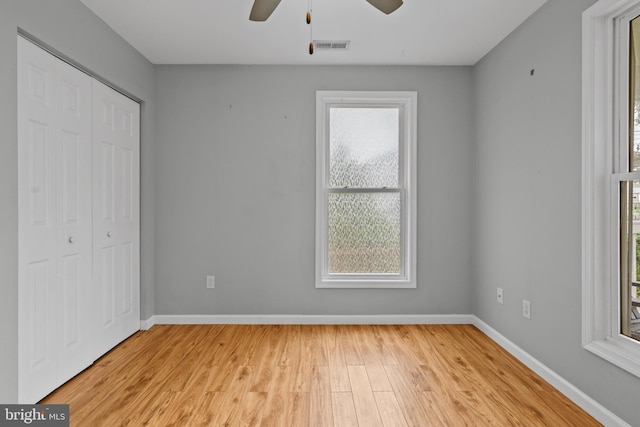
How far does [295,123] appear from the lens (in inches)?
145

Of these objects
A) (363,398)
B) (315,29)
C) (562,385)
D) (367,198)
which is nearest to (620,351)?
(562,385)

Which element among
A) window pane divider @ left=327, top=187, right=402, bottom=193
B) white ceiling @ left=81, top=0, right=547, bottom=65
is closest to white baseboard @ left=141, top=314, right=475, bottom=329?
window pane divider @ left=327, top=187, right=402, bottom=193

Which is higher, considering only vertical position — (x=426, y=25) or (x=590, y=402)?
(x=426, y=25)

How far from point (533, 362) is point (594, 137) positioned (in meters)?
1.59

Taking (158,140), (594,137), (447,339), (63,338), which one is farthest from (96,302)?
(594,137)

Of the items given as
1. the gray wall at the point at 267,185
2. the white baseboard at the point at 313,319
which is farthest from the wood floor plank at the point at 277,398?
the gray wall at the point at 267,185

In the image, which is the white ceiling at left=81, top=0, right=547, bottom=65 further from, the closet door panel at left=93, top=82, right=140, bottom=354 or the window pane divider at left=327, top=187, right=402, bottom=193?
the window pane divider at left=327, top=187, right=402, bottom=193

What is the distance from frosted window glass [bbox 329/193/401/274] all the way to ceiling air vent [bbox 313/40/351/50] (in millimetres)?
1338

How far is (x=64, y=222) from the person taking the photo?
7.99ft

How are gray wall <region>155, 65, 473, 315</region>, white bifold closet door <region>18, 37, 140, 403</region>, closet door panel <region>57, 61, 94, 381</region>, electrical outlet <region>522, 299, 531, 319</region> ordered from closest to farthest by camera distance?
1. white bifold closet door <region>18, 37, 140, 403</region>
2. closet door panel <region>57, 61, 94, 381</region>
3. electrical outlet <region>522, 299, 531, 319</region>
4. gray wall <region>155, 65, 473, 315</region>

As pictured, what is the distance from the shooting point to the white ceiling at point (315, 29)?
2615 millimetres

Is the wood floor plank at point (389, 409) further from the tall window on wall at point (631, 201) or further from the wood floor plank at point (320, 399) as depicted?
the tall window on wall at point (631, 201)

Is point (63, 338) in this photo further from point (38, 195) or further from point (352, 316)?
point (352, 316)

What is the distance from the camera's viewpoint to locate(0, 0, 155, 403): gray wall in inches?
75.3
